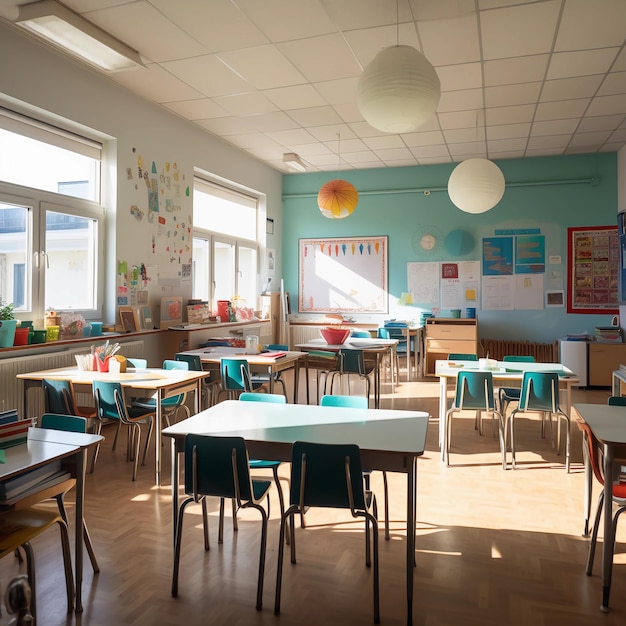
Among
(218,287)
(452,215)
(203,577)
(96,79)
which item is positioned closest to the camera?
(203,577)

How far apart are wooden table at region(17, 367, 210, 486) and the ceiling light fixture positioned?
7.55 feet

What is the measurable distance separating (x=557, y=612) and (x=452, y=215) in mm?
7392


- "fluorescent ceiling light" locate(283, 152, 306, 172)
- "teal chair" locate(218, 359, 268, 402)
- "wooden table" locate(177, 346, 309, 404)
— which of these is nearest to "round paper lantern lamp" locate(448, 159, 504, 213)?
"wooden table" locate(177, 346, 309, 404)

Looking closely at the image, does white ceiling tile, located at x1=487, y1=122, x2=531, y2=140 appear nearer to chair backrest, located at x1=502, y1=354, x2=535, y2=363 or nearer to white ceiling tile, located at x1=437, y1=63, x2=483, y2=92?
white ceiling tile, located at x1=437, y1=63, x2=483, y2=92

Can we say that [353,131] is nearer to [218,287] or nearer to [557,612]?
[218,287]

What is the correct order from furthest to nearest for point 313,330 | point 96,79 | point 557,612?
point 313,330
point 96,79
point 557,612

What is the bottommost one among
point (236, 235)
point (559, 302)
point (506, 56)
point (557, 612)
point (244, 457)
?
point (557, 612)

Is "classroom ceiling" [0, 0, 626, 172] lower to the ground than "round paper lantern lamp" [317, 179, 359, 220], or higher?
higher

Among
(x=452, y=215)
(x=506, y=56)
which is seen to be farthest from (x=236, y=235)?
(x=506, y=56)

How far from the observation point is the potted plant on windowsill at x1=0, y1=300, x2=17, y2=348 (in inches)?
171

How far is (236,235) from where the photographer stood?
8.70 metres

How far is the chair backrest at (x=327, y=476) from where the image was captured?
2.25 metres

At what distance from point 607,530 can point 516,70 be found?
14.1ft

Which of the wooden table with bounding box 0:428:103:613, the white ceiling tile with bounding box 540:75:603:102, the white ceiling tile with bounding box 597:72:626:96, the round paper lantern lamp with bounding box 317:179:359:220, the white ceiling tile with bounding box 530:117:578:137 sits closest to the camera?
the wooden table with bounding box 0:428:103:613
